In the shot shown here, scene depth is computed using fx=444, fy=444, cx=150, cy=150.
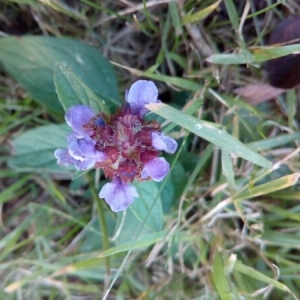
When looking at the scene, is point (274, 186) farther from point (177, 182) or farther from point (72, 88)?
point (72, 88)

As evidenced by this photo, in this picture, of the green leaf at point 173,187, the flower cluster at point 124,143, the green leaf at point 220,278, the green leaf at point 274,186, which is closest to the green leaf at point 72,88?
the flower cluster at point 124,143

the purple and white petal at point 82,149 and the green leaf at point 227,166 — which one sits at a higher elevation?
the purple and white petal at point 82,149

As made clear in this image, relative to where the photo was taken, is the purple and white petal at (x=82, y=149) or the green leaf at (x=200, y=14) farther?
the green leaf at (x=200, y=14)

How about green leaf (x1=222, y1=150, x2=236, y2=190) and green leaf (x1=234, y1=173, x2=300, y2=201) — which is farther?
green leaf (x1=222, y1=150, x2=236, y2=190)

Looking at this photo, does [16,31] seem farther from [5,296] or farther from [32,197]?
[5,296]

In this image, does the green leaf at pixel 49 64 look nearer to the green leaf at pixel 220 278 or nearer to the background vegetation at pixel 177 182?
the background vegetation at pixel 177 182

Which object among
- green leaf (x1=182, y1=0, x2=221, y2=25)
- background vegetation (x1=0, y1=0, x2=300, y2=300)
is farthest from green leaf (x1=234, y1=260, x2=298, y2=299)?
green leaf (x1=182, y1=0, x2=221, y2=25)

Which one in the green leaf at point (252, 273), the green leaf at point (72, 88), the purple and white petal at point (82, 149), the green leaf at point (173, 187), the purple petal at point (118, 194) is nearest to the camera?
the purple and white petal at point (82, 149)

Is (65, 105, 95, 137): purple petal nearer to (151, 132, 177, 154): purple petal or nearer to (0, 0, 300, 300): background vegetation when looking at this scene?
(151, 132, 177, 154): purple petal
